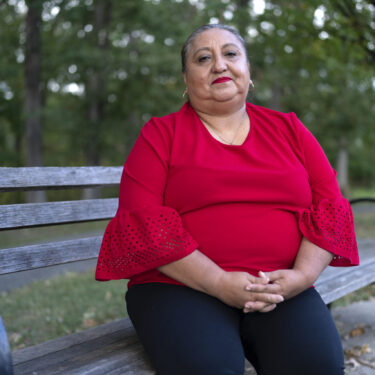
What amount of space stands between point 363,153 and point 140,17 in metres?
26.5

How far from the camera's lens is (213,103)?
2137 mm

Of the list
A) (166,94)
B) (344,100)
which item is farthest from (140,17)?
(344,100)

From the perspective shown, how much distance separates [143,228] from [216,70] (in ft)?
2.62

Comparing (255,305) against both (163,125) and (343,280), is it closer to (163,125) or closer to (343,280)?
(163,125)

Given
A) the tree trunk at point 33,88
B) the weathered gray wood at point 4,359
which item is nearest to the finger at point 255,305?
the weathered gray wood at point 4,359

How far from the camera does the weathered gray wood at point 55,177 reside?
7.68 ft

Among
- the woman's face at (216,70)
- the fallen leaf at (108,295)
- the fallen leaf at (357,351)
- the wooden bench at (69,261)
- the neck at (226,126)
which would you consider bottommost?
the fallen leaf at (108,295)

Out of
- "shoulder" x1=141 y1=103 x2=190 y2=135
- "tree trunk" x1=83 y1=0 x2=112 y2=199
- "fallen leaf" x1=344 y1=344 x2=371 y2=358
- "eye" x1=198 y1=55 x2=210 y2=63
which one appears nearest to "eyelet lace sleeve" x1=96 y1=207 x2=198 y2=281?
"shoulder" x1=141 y1=103 x2=190 y2=135

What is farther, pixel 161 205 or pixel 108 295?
pixel 108 295

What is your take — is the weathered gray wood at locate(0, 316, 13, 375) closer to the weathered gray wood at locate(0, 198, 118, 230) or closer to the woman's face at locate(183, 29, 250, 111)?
the weathered gray wood at locate(0, 198, 118, 230)

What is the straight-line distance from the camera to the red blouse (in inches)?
71.4

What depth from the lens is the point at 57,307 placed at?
445 cm

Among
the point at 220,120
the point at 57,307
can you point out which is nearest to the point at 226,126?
the point at 220,120

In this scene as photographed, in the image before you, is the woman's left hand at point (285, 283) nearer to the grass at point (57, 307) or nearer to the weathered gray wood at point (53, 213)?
the weathered gray wood at point (53, 213)
